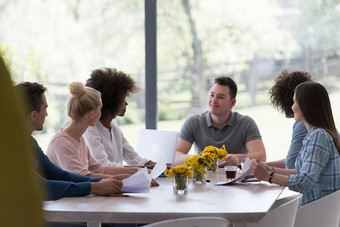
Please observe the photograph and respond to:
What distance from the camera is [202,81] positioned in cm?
648

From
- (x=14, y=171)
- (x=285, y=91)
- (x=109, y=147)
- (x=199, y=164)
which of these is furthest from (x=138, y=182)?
(x=14, y=171)

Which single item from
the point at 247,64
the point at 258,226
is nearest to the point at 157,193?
the point at 258,226

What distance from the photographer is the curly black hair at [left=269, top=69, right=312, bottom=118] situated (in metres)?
3.43

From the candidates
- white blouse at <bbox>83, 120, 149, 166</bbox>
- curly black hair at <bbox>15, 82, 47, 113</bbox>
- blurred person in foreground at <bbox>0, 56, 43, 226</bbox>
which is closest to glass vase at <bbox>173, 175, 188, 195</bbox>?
curly black hair at <bbox>15, 82, 47, 113</bbox>

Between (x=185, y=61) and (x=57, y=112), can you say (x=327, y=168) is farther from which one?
(x=57, y=112)

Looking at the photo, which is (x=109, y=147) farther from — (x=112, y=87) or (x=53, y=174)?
(x=53, y=174)

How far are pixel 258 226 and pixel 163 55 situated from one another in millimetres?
4726

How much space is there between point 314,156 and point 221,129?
4.55 ft

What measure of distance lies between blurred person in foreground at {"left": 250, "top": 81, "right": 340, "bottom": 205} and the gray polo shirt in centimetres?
110

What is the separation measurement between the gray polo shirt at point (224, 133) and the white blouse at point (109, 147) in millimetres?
517

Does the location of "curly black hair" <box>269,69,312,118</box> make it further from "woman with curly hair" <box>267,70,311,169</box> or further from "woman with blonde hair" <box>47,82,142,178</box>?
"woman with blonde hair" <box>47,82,142,178</box>

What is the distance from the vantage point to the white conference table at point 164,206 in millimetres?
1922

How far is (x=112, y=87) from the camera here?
345cm

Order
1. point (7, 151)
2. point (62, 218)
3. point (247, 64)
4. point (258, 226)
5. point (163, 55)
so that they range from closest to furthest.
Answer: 1. point (7, 151)
2. point (62, 218)
3. point (258, 226)
4. point (247, 64)
5. point (163, 55)
